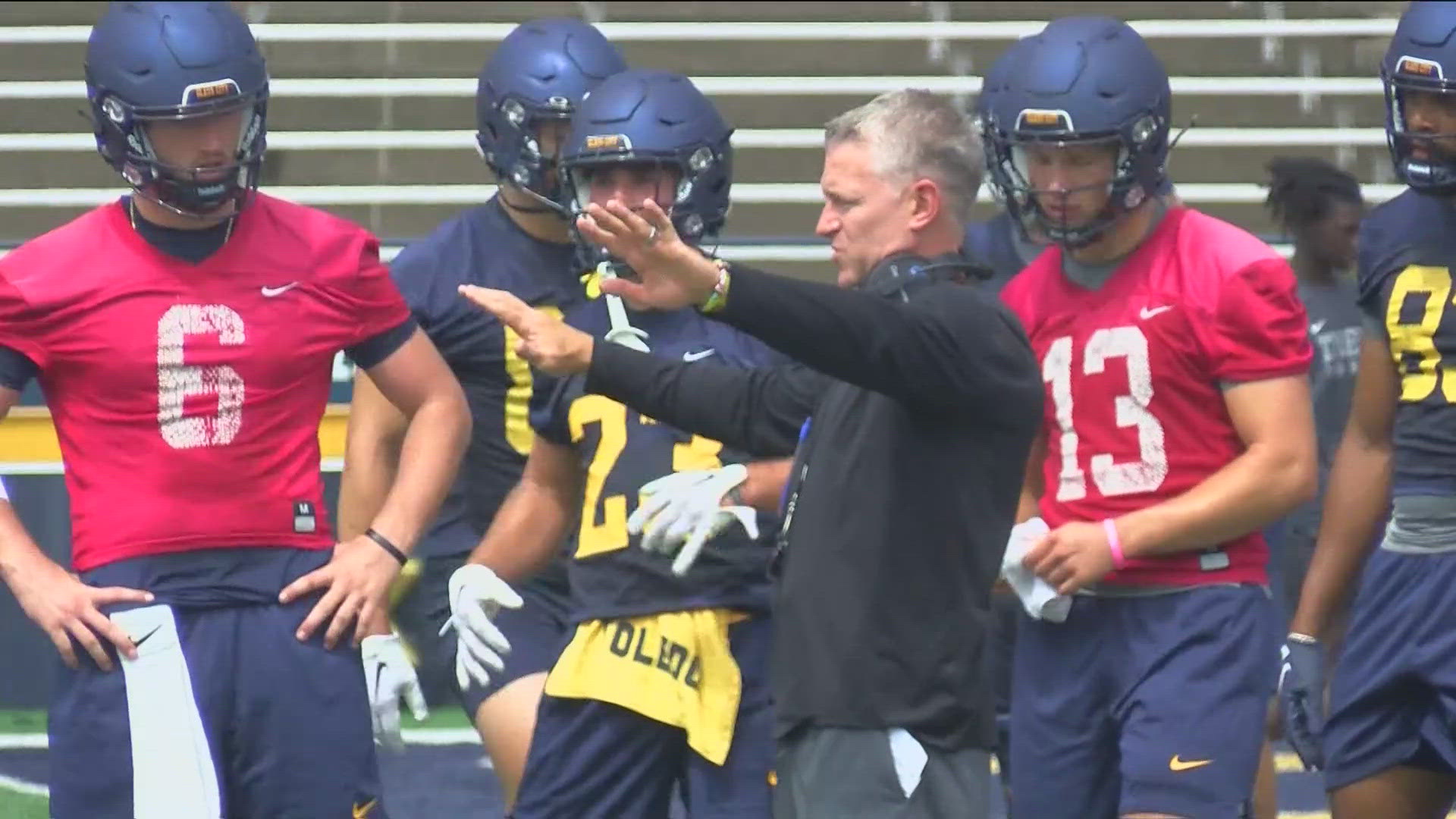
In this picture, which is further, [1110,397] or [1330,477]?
[1330,477]

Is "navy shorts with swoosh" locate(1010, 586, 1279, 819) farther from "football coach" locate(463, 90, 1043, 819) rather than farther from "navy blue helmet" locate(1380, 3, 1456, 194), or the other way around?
"navy blue helmet" locate(1380, 3, 1456, 194)

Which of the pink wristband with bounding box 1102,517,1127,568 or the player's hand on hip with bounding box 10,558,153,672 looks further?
the pink wristband with bounding box 1102,517,1127,568

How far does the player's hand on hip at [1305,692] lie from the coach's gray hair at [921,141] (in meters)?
1.25

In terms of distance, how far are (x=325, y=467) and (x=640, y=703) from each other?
10.8 feet

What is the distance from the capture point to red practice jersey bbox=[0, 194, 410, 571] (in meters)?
3.60

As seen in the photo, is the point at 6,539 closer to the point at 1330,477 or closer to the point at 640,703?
the point at 640,703

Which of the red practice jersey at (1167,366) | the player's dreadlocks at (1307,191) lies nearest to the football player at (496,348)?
the red practice jersey at (1167,366)

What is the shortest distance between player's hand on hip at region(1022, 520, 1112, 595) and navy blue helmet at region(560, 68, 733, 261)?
86 centimetres

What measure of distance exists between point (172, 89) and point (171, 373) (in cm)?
42

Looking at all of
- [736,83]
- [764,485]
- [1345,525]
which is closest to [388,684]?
[764,485]

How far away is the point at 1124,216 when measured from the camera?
13.3 ft

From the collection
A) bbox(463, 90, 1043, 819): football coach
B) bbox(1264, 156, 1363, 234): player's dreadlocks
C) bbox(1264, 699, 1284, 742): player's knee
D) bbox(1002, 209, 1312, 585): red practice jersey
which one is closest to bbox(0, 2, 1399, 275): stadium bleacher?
bbox(1264, 156, 1363, 234): player's dreadlocks

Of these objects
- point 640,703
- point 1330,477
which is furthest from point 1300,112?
point 640,703

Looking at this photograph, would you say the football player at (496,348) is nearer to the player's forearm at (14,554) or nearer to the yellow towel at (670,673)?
the yellow towel at (670,673)
